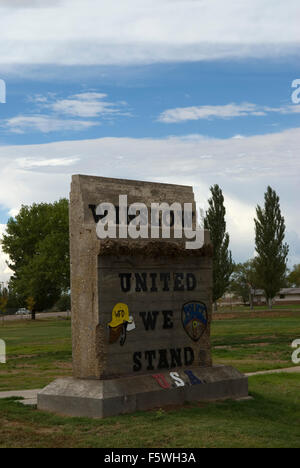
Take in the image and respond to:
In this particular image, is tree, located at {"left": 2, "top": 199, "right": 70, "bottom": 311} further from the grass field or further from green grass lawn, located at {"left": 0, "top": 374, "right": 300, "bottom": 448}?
green grass lawn, located at {"left": 0, "top": 374, "right": 300, "bottom": 448}

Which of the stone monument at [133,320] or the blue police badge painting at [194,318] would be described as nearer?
the stone monument at [133,320]

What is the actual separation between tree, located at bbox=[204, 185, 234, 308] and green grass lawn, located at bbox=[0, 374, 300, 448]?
37.9 meters

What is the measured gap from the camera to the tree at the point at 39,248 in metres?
55.2

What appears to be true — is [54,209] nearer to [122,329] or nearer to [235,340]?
[235,340]

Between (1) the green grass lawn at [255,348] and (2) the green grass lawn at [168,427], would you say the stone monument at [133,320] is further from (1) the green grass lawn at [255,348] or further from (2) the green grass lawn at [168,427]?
(1) the green grass lawn at [255,348]

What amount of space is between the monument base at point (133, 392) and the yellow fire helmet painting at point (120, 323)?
0.69 m

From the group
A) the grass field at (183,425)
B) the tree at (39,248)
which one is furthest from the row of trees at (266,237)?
the grass field at (183,425)

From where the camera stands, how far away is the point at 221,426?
874cm

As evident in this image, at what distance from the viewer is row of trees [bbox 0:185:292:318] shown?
49969 millimetres

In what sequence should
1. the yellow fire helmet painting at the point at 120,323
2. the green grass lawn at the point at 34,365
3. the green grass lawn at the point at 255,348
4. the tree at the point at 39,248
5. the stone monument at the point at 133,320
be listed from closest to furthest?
1. the stone monument at the point at 133,320
2. the yellow fire helmet painting at the point at 120,323
3. the green grass lawn at the point at 34,365
4. the green grass lawn at the point at 255,348
5. the tree at the point at 39,248

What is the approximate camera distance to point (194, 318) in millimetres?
11531

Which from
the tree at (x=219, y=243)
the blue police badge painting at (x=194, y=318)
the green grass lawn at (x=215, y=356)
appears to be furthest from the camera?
the tree at (x=219, y=243)

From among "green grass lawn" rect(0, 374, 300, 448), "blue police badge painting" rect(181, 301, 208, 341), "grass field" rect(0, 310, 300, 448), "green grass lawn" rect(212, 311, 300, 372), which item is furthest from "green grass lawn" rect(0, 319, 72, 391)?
"green grass lawn" rect(212, 311, 300, 372)
